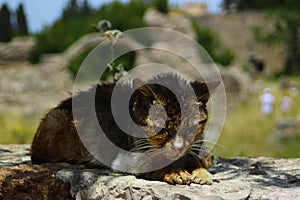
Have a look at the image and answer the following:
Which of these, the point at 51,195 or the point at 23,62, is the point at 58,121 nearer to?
the point at 51,195

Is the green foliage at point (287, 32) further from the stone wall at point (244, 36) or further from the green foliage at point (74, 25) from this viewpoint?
the green foliage at point (74, 25)

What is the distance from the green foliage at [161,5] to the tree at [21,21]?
5787 millimetres

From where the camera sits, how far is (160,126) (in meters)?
2.83

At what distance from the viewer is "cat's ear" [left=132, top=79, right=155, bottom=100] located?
2.93 m

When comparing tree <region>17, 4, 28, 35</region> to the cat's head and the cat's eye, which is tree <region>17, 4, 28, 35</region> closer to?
the cat's head

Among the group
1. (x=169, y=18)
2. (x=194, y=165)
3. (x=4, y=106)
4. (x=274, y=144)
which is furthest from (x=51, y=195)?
(x=169, y=18)

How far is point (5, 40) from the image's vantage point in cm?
2348

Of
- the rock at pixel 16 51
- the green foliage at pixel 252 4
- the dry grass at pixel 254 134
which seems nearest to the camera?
the dry grass at pixel 254 134

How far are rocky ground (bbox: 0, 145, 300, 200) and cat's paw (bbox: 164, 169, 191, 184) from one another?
0.16ft

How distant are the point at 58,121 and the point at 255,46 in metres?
28.8

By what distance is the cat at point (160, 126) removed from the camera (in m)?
2.85

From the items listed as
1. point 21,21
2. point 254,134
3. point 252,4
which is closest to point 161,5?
point 21,21

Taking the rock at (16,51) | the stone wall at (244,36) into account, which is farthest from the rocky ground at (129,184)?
the stone wall at (244,36)

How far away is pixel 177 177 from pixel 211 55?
1947cm
